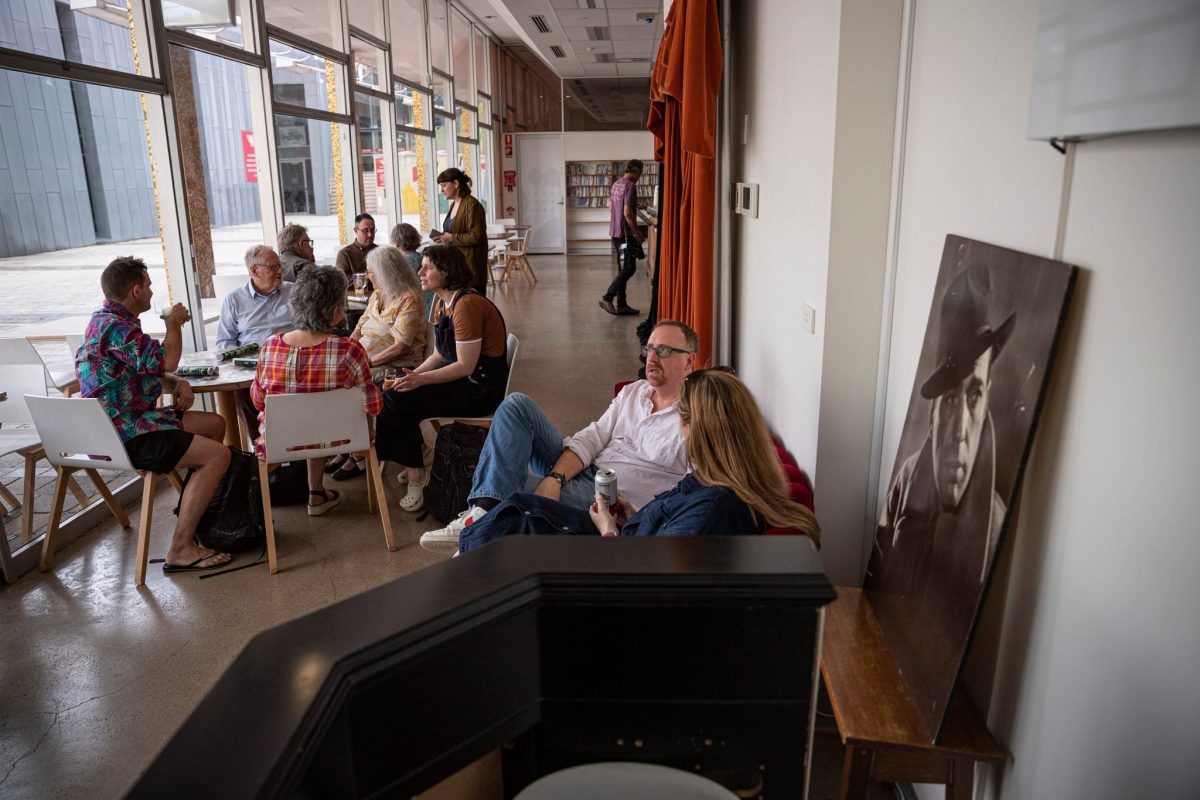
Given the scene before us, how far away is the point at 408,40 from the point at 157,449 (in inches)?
364

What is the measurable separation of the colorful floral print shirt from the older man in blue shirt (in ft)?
3.96

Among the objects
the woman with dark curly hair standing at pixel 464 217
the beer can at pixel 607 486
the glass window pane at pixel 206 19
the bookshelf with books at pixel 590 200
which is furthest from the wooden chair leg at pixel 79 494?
the bookshelf with books at pixel 590 200

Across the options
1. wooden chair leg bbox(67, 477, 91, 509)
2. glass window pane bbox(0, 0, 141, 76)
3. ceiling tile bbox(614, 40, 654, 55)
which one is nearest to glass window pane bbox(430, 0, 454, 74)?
ceiling tile bbox(614, 40, 654, 55)

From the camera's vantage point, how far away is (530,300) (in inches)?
460

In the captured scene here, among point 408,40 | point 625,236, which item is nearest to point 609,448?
point 625,236

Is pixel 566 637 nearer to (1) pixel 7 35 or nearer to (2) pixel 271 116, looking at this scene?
(1) pixel 7 35

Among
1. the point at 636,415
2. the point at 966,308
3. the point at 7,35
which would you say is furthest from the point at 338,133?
the point at 966,308

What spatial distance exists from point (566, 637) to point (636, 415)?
2.08 m

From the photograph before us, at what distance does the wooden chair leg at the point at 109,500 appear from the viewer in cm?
411

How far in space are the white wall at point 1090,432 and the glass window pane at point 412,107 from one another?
381 inches

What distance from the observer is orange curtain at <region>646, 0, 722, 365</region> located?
12.1 feet

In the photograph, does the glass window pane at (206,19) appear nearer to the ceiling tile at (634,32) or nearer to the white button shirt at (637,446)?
the white button shirt at (637,446)

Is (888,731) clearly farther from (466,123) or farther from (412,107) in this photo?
(466,123)

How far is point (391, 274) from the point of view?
495 cm
